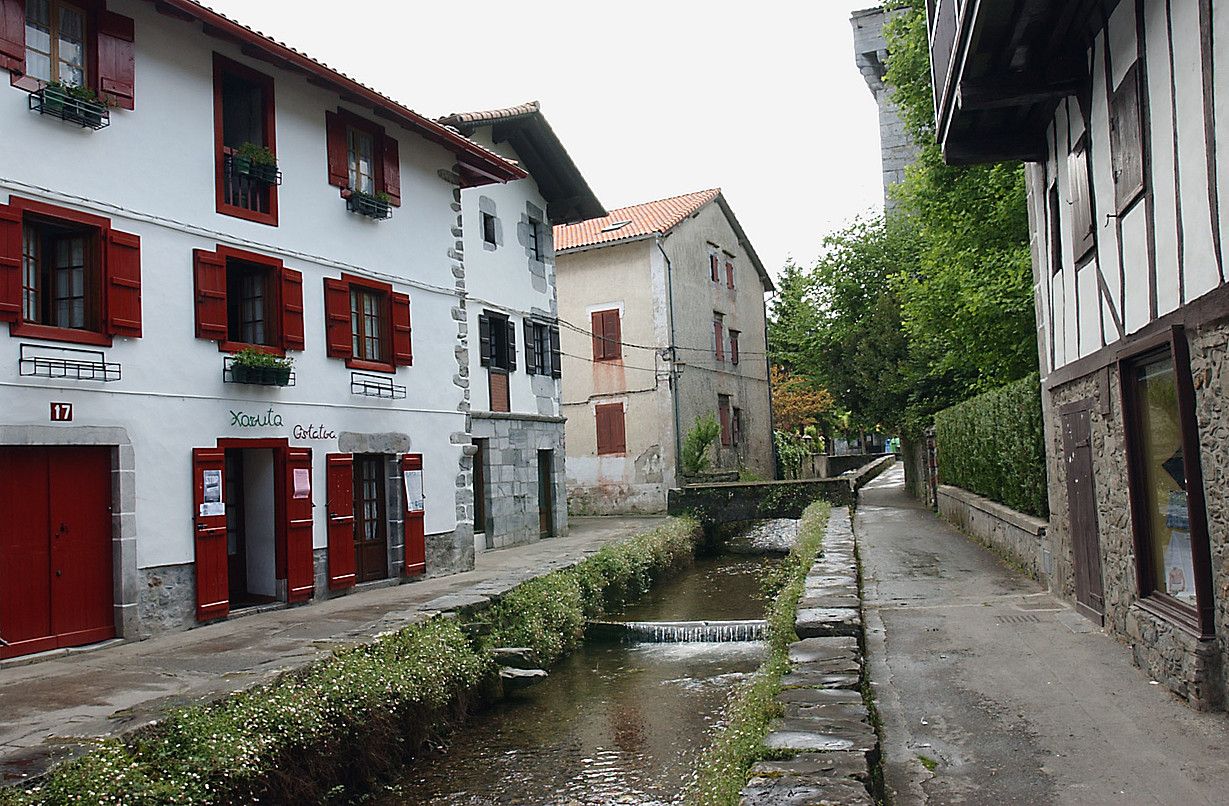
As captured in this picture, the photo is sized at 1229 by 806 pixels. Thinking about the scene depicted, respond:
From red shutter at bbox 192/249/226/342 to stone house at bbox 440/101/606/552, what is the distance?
20.9ft

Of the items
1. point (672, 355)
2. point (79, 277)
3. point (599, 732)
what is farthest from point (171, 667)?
point (672, 355)

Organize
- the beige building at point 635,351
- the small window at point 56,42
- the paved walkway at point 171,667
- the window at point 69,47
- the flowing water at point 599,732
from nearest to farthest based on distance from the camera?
the paved walkway at point 171,667 → the flowing water at point 599,732 → the window at point 69,47 → the small window at point 56,42 → the beige building at point 635,351

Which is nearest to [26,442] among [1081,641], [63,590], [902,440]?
[63,590]

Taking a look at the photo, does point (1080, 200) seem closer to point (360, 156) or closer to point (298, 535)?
point (298, 535)

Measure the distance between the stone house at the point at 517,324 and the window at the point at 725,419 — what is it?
911cm

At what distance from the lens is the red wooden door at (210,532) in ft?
33.7

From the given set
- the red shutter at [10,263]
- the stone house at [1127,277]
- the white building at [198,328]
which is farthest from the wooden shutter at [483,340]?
the stone house at [1127,277]

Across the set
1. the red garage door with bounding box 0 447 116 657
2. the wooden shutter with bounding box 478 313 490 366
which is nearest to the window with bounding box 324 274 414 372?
the red garage door with bounding box 0 447 116 657

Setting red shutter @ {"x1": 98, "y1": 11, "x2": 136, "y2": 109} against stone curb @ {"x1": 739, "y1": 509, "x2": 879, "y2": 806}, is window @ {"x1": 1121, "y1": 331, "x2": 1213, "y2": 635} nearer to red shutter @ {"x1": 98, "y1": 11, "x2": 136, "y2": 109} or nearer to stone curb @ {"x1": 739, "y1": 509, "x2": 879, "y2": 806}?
stone curb @ {"x1": 739, "y1": 509, "x2": 879, "y2": 806}

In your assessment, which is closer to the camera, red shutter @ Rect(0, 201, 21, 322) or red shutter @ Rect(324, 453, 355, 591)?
red shutter @ Rect(0, 201, 21, 322)

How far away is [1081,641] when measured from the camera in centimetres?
739

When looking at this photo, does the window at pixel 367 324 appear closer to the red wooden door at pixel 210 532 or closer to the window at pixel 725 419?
the red wooden door at pixel 210 532

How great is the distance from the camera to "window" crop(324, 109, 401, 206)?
1277 centimetres

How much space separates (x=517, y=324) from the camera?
19.4 meters
